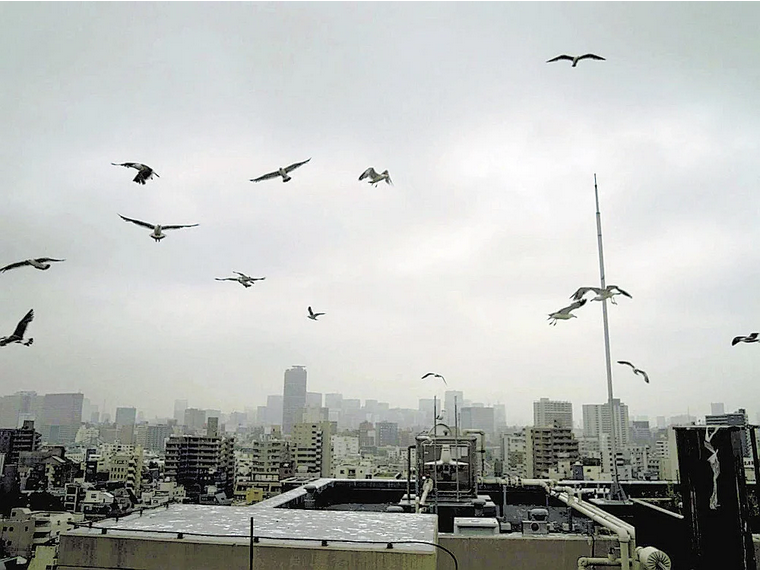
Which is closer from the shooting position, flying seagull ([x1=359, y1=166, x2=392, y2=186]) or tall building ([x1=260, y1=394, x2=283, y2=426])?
flying seagull ([x1=359, y1=166, x2=392, y2=186])

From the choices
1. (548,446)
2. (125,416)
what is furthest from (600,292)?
(548,446)

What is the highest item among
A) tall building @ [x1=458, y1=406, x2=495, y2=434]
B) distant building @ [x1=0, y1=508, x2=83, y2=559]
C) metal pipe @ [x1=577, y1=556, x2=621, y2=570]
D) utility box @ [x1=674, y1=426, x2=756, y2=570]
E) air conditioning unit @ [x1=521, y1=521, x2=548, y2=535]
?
tall building @ [x1=458, y1=406, x2=495, y2=434]

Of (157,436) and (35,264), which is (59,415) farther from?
(157,436)

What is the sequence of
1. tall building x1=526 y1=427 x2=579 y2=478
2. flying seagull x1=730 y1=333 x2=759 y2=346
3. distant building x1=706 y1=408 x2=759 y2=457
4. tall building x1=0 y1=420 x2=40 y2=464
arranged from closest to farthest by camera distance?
1. flying seagull x1=730 y1=333 x2=759 y2=346
2. distant building x1=706 y1=408 x2=759 y2=457
3. tall building x1=0 y1=420 x2=40 y2=464
4. tall building x1=526 y1=427 x2=579 y2=478

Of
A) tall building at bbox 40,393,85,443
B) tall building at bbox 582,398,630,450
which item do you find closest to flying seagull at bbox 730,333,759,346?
tall building at bbox 40,393,85,443

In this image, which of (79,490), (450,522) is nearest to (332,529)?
(450,522)

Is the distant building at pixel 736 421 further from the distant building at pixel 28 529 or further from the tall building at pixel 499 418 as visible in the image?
the tall building at pixel 499 418

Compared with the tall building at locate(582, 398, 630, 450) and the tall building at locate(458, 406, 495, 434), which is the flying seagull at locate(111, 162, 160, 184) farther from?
the tall building at locate(458, 406, 495, 434)
